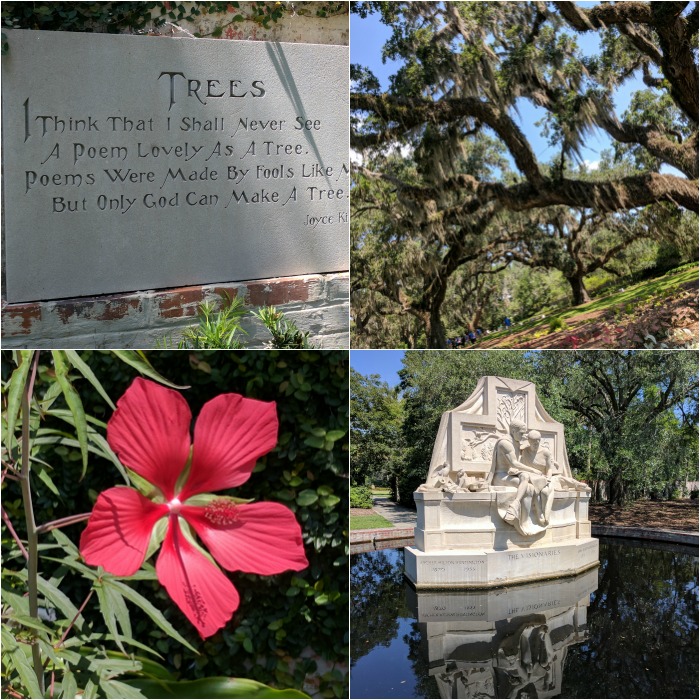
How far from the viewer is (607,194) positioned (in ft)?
18.5

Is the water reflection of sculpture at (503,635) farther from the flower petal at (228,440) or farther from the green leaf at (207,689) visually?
the flower petal at (228,440)

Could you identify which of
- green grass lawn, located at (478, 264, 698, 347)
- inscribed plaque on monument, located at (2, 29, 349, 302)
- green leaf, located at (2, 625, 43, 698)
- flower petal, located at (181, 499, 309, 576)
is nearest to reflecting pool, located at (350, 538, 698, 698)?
green leaf, located at (2, 625, 43, 698)

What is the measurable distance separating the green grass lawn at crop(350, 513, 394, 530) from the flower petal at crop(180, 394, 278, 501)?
2.21 m

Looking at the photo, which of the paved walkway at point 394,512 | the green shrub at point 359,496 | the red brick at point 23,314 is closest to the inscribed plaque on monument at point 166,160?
the red brick at point 23,314

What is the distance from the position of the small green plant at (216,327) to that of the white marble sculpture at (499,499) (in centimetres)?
161

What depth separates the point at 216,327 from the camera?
9.71 ft

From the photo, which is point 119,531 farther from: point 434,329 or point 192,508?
point 434,329

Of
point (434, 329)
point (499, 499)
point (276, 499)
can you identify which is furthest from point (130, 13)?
point (434, 329)

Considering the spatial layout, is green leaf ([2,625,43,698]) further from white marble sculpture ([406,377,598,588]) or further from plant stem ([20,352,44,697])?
white marble sculpture ([406,377,598,588])

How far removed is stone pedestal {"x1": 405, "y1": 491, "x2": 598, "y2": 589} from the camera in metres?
3.78

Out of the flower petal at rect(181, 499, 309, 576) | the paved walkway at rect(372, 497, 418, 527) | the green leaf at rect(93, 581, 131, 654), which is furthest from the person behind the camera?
the paved walkway at rect(372, 497, 418, 527)

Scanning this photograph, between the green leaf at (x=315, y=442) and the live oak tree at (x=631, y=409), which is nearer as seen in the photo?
the green leaf at (x=315, y=442)

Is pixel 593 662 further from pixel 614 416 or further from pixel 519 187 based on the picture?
pixel 519 187

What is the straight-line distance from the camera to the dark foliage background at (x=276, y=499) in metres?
2.52
